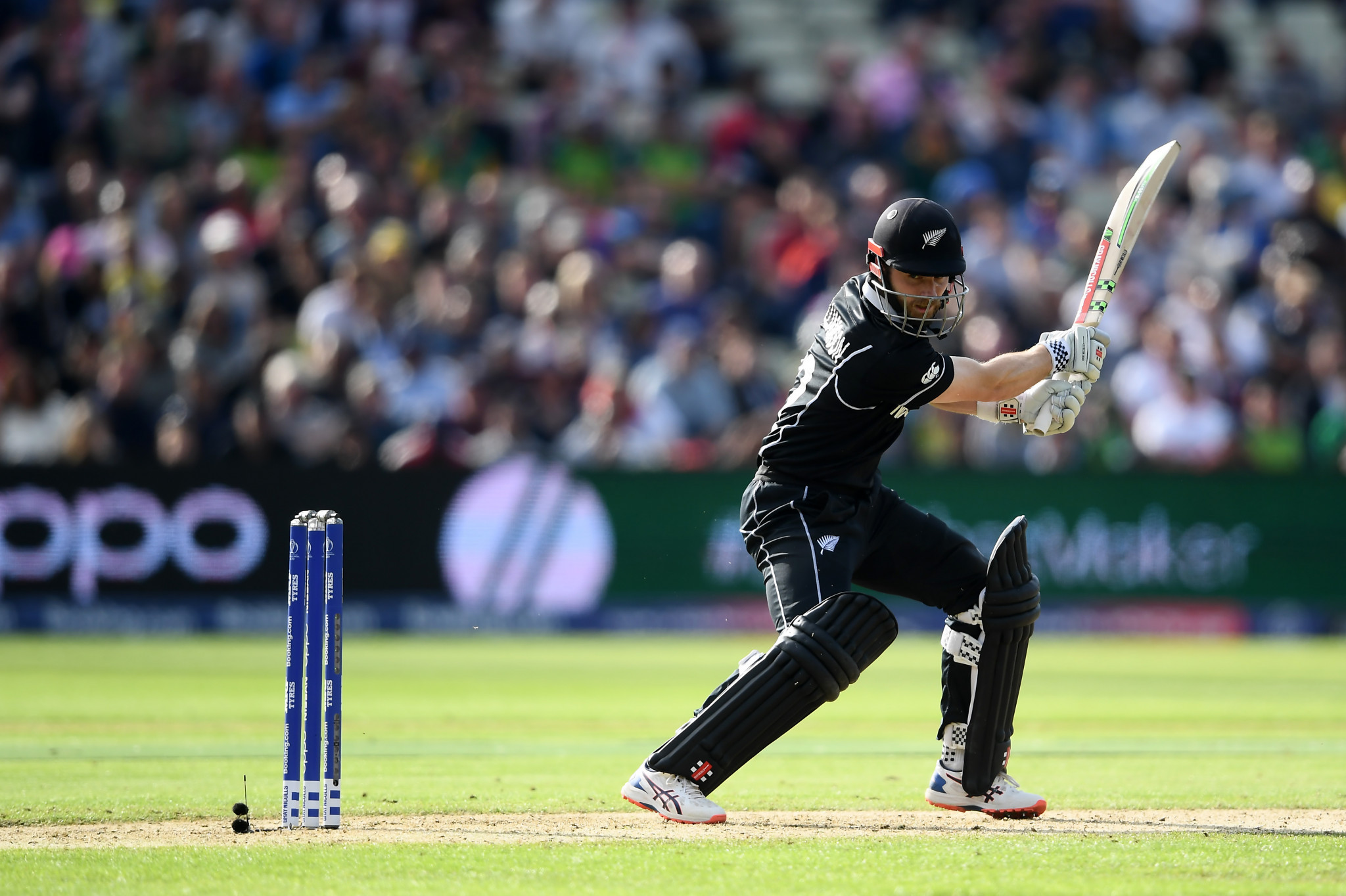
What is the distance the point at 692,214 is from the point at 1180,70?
653 cm

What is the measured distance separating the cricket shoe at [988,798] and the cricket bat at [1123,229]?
1.88 metres

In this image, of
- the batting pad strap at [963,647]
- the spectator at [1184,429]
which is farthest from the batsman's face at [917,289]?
Answer: the spectator at [1184,429]

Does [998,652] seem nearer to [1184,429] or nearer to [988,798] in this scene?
[988,798]

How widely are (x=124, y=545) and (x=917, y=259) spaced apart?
10.1 m

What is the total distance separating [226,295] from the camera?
1486cm

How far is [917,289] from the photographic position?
5.95m

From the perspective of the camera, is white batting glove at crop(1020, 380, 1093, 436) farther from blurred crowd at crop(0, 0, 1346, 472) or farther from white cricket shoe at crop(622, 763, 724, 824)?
blurred crowd at crop(0, 0, 1346, 472)

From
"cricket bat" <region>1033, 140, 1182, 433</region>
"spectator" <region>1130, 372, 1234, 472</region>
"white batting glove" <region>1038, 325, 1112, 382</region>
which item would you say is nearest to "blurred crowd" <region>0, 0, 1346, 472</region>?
"spectator" <region>1130, 372, 1234, 472</region>

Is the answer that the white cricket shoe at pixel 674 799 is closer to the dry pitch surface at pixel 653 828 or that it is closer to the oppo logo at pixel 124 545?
the dry pitch surface at pixel 653 828

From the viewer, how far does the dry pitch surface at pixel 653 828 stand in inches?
217

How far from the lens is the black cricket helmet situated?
19.2 ft

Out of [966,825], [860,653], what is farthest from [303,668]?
[966,825]

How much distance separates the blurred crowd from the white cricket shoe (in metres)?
8.98

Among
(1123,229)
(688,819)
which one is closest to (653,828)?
(688,819)
